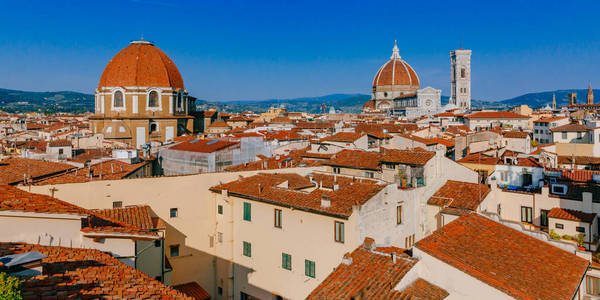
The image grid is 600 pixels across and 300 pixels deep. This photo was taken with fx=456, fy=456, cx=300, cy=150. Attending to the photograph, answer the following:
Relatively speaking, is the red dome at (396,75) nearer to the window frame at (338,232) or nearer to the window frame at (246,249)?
the window frame at (246,249)

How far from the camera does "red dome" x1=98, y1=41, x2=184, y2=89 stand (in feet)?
158

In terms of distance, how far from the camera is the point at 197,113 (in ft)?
199

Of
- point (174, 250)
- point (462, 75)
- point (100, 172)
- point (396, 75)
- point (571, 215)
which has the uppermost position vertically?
point (462, 75)

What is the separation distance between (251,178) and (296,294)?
478 cm

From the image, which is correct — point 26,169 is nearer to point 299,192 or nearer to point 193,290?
point 193,290

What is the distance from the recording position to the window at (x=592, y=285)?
448 inches

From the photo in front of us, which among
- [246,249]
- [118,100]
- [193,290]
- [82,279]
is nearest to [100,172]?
[193,290]

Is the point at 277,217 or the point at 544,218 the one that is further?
the point at 544,218

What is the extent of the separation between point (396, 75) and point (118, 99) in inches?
3644

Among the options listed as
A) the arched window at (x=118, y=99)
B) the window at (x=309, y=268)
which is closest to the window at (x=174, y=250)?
the window at (x=309, y=268)

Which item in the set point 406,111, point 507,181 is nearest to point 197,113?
point 507,181

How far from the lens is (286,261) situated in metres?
14.4

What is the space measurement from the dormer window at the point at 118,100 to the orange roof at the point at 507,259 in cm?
4312

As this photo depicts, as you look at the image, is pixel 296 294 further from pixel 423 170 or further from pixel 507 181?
pixel 507 181
